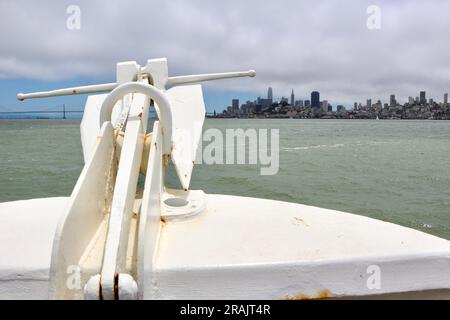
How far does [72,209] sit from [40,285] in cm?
→ 45

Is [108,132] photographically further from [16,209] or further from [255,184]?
[255,184]

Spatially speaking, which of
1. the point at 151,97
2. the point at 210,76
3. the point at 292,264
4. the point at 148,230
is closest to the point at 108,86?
the point at 210,76

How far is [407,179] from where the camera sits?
1359cm

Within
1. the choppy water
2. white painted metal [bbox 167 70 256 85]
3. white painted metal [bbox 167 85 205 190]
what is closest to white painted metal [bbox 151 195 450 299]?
white painted metal [bbox 167 85 205 190]

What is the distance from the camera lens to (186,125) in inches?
163

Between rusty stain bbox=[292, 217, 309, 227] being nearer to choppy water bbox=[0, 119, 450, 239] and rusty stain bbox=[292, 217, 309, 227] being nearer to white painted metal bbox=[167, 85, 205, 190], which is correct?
white painted metal bbox=[167, 85, 205, 190]

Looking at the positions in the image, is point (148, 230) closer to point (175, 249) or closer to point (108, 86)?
point (175, 249)

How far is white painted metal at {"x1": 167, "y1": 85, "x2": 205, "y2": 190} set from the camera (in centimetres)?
353

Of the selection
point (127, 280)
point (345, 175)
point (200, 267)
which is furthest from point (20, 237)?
point (345, 175)

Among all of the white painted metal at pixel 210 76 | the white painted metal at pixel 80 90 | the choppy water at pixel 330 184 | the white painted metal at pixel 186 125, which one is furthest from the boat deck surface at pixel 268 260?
the choppy water at pixel 330 184

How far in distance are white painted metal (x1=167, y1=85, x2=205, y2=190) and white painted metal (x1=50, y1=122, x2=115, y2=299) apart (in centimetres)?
90

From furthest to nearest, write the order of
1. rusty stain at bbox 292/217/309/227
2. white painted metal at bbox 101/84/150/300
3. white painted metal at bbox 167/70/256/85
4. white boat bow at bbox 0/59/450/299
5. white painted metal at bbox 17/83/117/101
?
1. white painted metal at bbox 167/70/256/85
2. white painted metal at bbox 17/83/117/101
3. rusty stain at bbox 292/217/309/227
4. white boat bow at bbox 0/59/450/299
5. white painted metal at bbox 101/84/150/300

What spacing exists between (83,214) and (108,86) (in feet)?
7.48

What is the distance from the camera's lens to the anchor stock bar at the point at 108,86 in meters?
4.09
